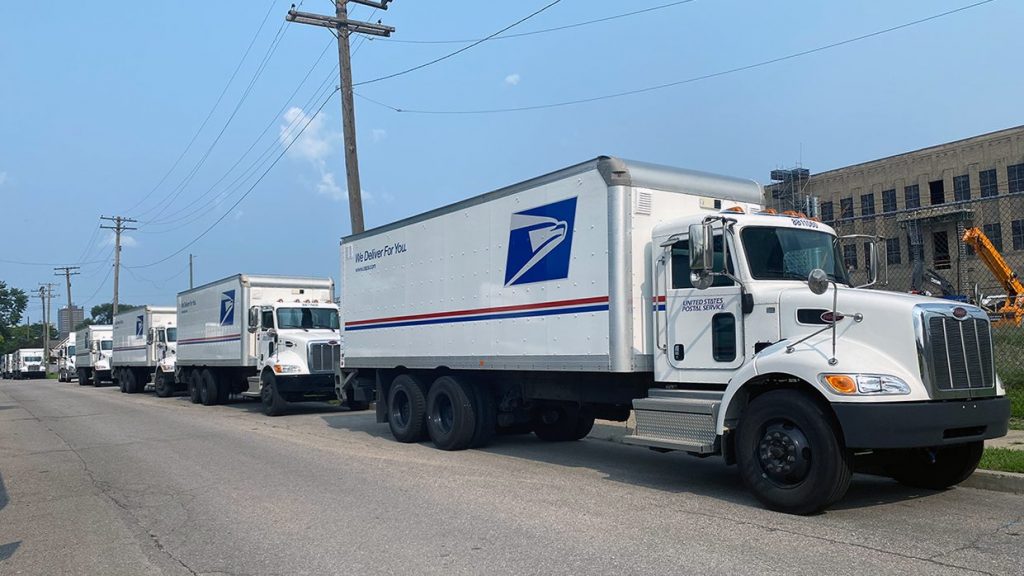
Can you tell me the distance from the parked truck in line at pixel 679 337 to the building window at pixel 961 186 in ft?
133

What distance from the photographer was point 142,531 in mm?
7000

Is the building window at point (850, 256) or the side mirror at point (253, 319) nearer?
the building window at point (850, 256)

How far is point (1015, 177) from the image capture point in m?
42.9

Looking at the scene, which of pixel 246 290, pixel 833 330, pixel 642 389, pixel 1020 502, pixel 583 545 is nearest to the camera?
pixel 583 545

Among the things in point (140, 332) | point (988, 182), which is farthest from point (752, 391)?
point (988, 182)

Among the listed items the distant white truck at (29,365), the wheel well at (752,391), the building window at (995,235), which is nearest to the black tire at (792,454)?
the wheel well at (752,391)

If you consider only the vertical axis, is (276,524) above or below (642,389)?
below

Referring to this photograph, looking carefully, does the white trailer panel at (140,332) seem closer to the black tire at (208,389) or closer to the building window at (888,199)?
the black tire at (208,389)

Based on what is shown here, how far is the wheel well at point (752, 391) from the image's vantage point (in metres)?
7.11

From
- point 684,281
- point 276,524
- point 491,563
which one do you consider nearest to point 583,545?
point 491,563

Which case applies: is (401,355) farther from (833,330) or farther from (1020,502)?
(1020,502)

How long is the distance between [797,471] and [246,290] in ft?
53.2

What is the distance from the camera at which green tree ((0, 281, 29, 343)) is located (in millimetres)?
89094

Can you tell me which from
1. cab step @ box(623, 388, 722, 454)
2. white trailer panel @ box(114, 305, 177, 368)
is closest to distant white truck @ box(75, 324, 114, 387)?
white trailer panel @ box(114, 305, 177, 368)
